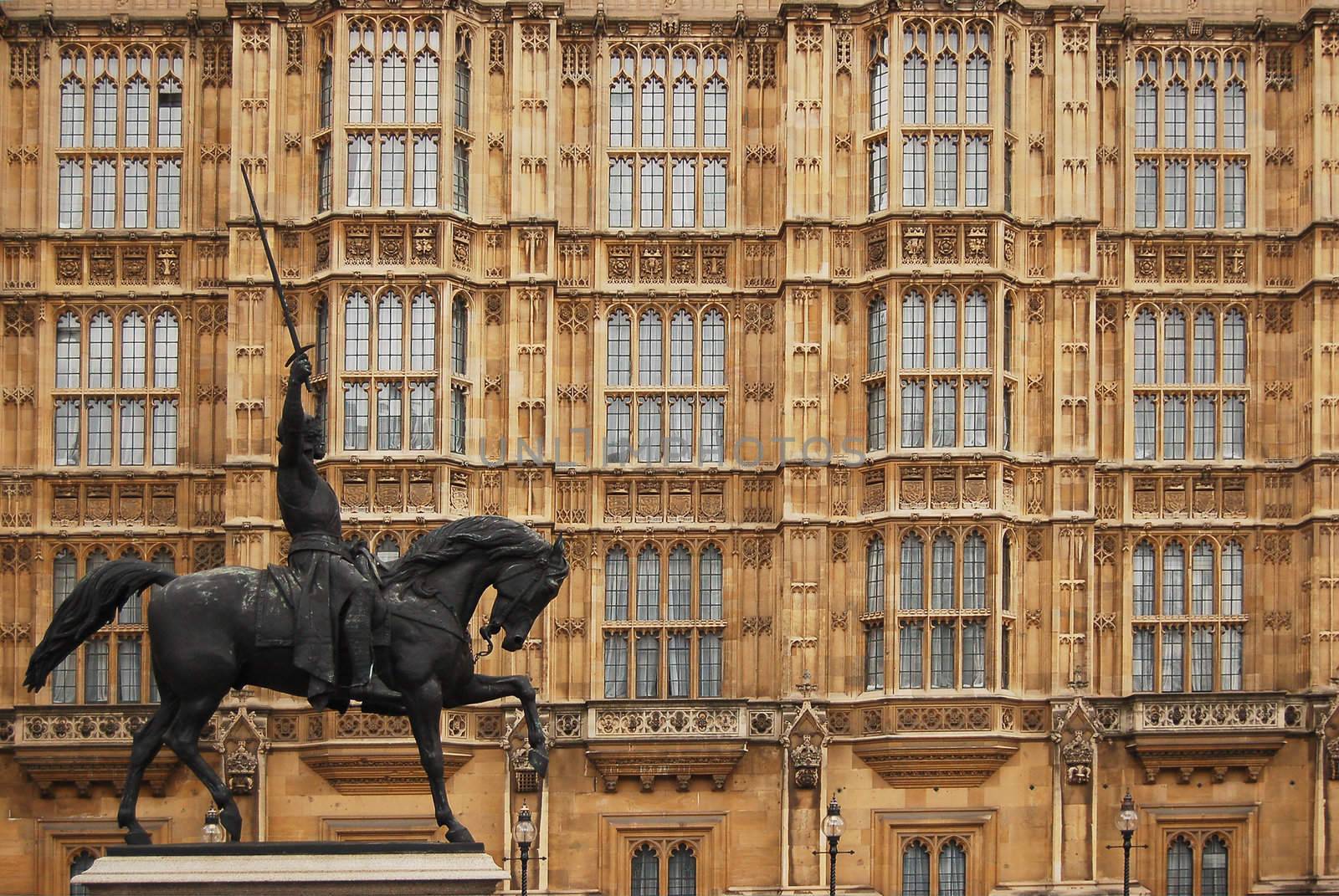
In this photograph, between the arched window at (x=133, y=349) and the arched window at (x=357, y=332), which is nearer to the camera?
the arched window at (x=357, y=332)

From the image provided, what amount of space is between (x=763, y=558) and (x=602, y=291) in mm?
6036

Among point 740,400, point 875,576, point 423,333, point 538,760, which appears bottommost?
point 538,760

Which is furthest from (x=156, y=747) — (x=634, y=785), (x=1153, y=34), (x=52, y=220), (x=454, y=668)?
(x=1153, y=34)

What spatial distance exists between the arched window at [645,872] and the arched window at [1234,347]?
1458 centimetres

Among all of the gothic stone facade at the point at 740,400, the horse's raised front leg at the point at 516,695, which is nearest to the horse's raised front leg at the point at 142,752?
the horse's raised front leg at the point at 516,695

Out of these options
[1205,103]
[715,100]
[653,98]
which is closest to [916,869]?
[715,100]

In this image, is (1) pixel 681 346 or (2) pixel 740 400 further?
(1) pixel 681 346

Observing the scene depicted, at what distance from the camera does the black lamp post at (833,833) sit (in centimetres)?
4375

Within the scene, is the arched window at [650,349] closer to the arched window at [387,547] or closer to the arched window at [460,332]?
the arched window at [460,332]

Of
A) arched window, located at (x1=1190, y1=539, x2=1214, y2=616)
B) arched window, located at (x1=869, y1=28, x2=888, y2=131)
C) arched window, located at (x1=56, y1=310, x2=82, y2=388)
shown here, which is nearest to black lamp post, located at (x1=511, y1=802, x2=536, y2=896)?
arched window, located at (x1=56, y1=310, x2=82, y2=388)

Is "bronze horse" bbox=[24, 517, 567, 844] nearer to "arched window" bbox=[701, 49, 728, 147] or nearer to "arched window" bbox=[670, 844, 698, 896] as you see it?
"arched window" bbox=[670, 844, 698, 896]

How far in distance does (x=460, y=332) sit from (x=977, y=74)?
36.3 feet

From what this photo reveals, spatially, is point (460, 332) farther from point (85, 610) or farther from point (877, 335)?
point (85, 610)

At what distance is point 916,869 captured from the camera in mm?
48312
